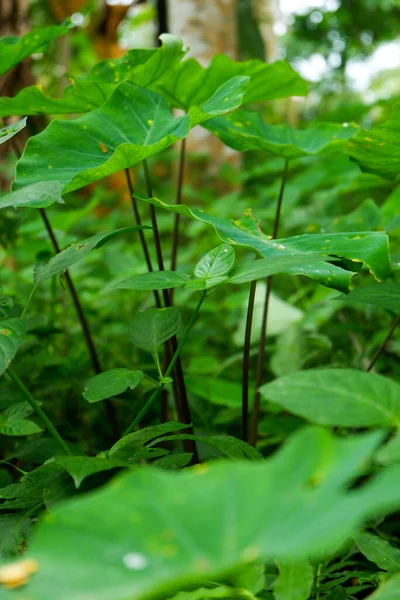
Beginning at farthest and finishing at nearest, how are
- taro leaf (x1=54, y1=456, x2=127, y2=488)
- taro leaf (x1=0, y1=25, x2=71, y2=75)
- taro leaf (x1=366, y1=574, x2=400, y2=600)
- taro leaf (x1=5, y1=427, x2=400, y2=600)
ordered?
taro leaf (x1=0, y1=25, x2=71, y2=75) → taro leaf (x1=54, y1=456, x2=127, y2=488) → taro leaf (x1=366, y1=574, x2=400, y2=600) → taro leaf (x1=5, y1=427, x2=400, y2=600)

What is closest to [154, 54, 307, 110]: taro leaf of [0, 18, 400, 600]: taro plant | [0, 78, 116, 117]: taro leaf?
[0, 18, 400, 600]: taro plant

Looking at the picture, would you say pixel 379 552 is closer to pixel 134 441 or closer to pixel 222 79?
pixel 134 441

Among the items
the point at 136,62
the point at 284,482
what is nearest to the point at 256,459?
the point at 284,482

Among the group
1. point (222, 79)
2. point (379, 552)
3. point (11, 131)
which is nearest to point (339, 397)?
point (379, 552)

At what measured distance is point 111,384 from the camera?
72 cm

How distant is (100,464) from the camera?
62 centimetres

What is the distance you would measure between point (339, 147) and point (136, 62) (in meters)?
0.38

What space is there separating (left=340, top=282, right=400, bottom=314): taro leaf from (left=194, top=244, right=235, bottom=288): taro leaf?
15cm

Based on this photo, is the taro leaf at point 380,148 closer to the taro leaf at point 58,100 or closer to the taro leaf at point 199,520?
the taro leaf at point 58,100

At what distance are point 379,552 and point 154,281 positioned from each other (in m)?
0.38

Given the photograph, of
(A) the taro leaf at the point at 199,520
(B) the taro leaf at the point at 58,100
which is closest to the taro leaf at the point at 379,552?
(A) the taro leaf at the point at 199,520

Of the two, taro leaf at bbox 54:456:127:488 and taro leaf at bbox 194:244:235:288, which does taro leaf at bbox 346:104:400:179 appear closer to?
taro leaf at bbox 194:244:235:288

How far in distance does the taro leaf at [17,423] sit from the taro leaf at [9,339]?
5.8 inches

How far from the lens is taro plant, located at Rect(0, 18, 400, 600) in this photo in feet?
1.07
